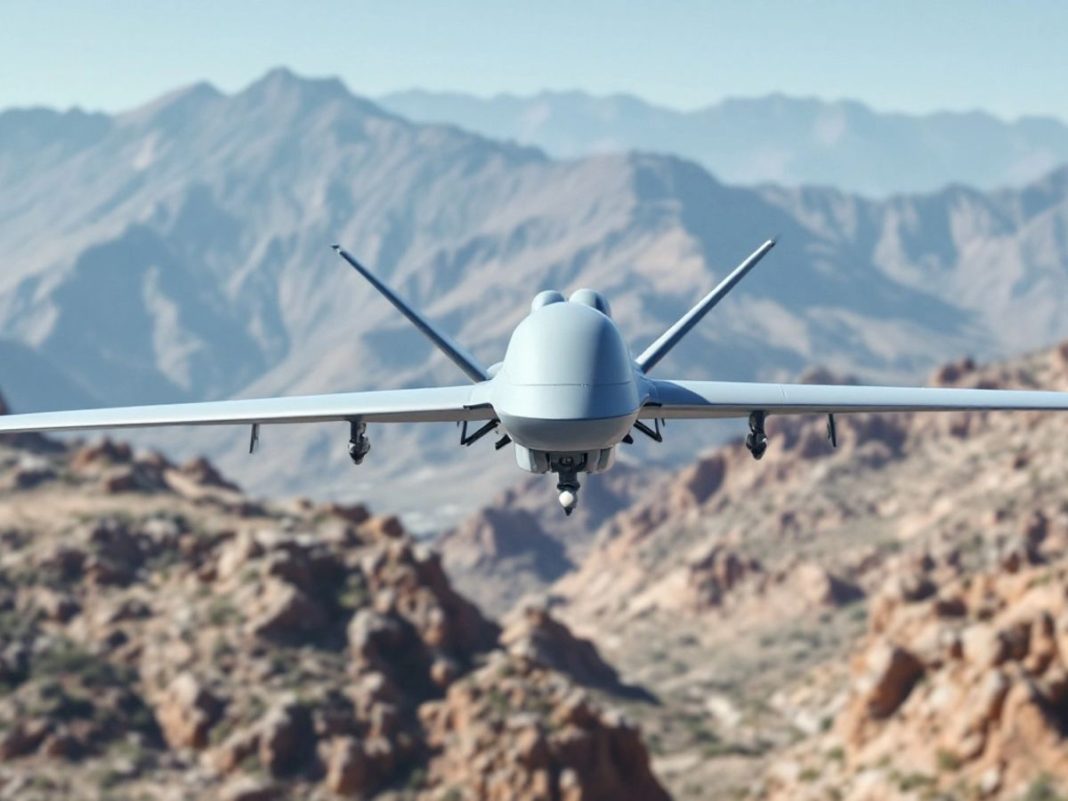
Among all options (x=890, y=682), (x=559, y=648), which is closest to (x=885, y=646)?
(x=890, y=682)

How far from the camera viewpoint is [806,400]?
116 feet

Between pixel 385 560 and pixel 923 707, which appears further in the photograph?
pixel 385 560

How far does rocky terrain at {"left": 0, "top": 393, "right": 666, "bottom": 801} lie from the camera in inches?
A: 3120

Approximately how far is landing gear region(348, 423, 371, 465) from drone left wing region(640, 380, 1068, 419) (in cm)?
703

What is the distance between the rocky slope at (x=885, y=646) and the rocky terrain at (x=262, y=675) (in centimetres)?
1335

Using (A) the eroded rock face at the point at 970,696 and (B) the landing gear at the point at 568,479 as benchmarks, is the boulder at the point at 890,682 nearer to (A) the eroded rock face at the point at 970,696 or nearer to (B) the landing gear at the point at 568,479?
(A) the eroded rock face at the point at 970,696

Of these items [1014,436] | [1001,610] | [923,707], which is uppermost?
[1014,436]

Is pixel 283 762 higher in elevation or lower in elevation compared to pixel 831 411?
lower

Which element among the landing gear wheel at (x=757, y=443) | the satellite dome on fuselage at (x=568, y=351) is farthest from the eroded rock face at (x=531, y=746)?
the satellite dome on fuselage at (x=568, y=351)

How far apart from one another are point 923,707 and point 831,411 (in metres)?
53.6

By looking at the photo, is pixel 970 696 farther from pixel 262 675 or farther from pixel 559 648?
pixel 559 648

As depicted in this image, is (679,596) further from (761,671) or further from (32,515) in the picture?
(32,515)

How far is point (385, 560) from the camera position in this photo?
10112 cm

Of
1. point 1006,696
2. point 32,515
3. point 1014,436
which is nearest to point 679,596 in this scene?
point 1014,436
